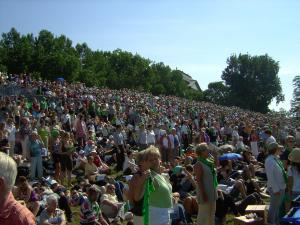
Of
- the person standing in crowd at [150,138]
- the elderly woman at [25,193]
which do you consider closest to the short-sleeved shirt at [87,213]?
the elderly woman at [25,193]

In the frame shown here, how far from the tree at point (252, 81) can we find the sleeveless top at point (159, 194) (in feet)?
263

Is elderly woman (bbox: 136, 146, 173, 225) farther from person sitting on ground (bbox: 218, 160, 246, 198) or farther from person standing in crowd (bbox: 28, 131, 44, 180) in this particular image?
person standing in crowd (bbox: 28, 131, 44, 180)

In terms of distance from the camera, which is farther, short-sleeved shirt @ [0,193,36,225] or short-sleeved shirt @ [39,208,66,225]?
short-sleeved shirt @ [39,208,66,225]

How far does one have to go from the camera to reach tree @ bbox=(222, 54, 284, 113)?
277ft

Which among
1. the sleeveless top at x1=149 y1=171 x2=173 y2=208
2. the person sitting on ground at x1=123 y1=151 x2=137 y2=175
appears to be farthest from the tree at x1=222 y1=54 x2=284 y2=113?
the sleeveless top at x1=149 y1=171 x2=173 y2=208

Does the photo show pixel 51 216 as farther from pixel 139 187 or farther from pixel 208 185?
pixel 139 187

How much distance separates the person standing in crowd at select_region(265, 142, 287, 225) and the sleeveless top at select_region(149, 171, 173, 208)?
3.04 meters

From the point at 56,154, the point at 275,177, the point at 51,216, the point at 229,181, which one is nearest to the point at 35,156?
the point at 56,154

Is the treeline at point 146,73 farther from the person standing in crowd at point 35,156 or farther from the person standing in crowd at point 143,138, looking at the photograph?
the person standing in crowd at point 35,156

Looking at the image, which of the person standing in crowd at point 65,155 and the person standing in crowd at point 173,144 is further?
the person standing in crowd at point 173,144

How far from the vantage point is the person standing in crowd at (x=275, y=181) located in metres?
7.52

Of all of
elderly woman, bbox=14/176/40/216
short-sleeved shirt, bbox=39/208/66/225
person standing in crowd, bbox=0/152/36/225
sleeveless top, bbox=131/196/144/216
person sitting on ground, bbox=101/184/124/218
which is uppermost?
person standing in crowd, bbox=0/152/36/225

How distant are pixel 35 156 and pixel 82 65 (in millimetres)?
68487

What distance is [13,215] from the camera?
9.42 feet
